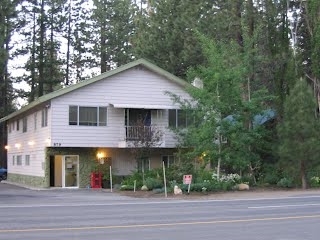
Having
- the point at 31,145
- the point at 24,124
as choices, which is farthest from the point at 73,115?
the point at 24,124

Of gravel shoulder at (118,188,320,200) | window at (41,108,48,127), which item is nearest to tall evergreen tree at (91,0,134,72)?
window at (41,108,48,127)

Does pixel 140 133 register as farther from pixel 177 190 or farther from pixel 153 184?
pixel 177 190

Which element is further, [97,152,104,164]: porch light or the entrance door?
[97,152,104,164]: porch light

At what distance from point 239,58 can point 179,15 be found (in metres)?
14.3

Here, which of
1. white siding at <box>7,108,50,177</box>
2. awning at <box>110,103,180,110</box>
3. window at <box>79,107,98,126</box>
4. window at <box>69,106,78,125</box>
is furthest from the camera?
white siding at <box>7,108,50,177</box>

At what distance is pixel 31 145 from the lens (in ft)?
128

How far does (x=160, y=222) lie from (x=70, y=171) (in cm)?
2113

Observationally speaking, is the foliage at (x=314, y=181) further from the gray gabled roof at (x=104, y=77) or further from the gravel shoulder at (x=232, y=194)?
the gray gabled roof at (x=104, y=77)

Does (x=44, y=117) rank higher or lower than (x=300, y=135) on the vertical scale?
higher

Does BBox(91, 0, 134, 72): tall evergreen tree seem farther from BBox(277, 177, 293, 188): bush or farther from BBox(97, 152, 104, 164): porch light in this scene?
BBox(277, 177, 293, 188): bush

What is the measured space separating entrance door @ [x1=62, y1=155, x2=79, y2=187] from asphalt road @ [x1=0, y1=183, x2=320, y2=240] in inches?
534

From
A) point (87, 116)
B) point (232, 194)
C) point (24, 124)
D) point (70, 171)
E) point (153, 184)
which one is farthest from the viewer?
point (24, 124)

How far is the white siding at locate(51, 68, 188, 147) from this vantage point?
34094 millimetres

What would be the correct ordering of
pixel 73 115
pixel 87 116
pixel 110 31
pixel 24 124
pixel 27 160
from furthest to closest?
pixel 110 31 < pixel 24 124 < pixel 27 160 < pixel 87 116 < pixel 73 115
